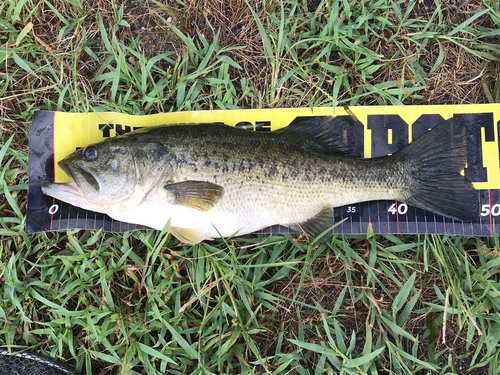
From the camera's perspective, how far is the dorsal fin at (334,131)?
3207 millimetres

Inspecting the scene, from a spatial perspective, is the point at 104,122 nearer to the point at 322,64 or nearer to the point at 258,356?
the point at 322,64

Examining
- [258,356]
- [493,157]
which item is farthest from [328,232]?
[493,157]

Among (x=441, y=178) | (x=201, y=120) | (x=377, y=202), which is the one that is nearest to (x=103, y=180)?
(x=201, y=120)

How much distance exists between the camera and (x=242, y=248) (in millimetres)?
3152

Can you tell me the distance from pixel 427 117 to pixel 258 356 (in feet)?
8.96

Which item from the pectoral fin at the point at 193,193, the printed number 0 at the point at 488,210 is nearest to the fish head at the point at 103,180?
the pectoral fin at the point at 193,193

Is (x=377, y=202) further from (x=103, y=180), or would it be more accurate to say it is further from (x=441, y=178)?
(x=103, y=180)

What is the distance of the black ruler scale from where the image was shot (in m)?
3.20

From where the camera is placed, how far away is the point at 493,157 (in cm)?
324

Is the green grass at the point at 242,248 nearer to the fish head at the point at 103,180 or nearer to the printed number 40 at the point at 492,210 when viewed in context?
the printed number 40 at the point at 492,210

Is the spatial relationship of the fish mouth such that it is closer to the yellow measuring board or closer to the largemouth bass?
the largemouth bass

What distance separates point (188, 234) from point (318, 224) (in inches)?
45.6

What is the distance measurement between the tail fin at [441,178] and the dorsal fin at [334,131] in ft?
1.60

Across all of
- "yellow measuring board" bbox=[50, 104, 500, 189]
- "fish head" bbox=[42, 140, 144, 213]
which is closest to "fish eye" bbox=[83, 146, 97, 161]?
"fish head" bbox=[42, 140, 144, 213]
